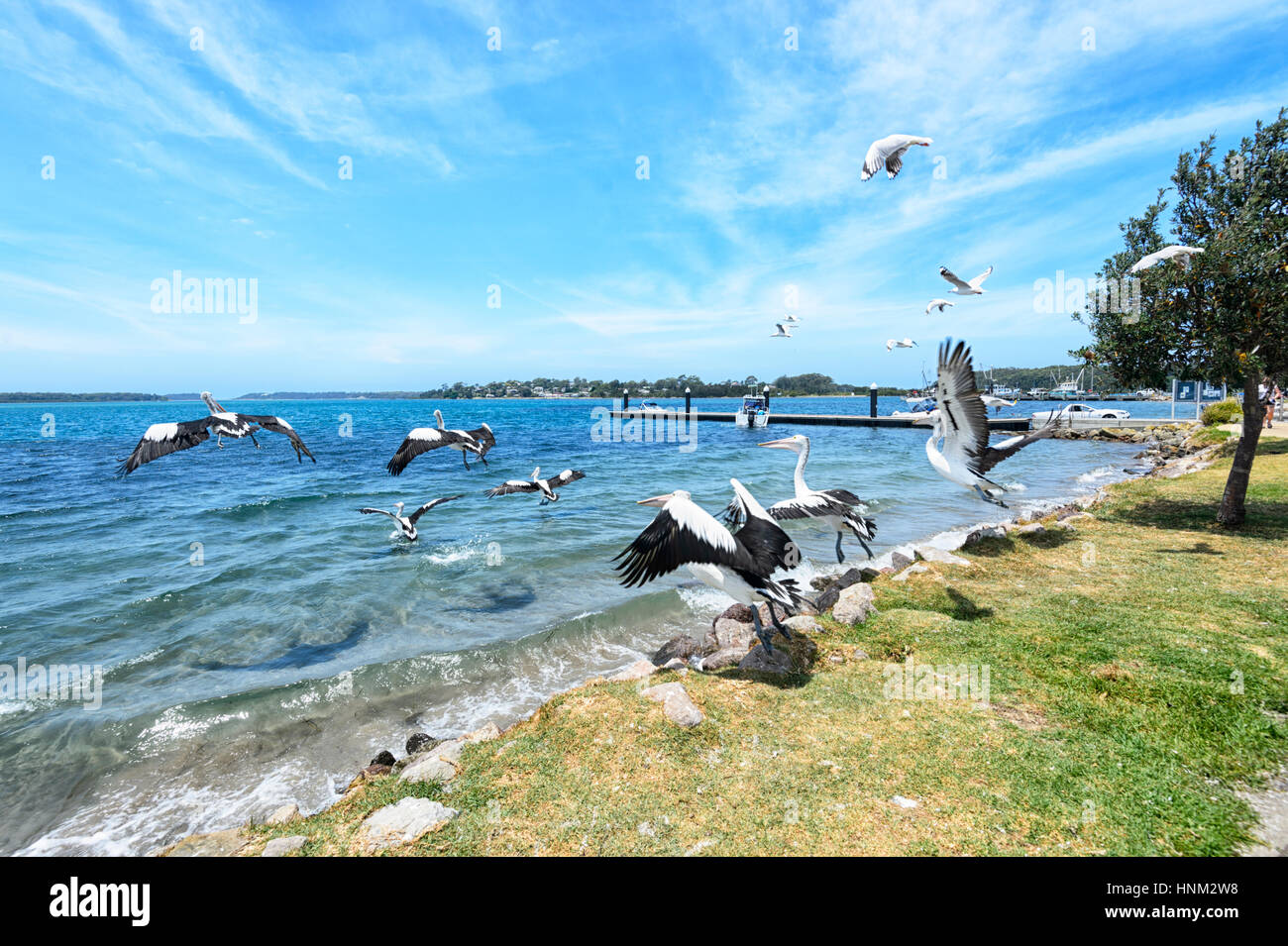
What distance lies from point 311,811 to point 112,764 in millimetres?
2963

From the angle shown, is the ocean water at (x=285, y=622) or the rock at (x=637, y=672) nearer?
the ocean water at (x=285, y=622)

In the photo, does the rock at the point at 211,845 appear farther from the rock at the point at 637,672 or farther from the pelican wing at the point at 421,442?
the pelican wing at the point at 421,442

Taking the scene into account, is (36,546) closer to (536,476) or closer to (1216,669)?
(536,476)

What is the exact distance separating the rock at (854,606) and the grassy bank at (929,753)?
288 mm

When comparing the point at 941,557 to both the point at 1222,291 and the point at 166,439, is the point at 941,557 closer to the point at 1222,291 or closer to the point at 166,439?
the point at 1222,291

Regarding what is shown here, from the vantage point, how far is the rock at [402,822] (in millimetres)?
3636

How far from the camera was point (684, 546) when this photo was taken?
5363mm

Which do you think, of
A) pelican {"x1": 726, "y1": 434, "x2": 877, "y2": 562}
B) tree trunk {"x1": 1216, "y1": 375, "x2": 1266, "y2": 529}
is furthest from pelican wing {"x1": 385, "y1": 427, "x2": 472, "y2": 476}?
tree trunk {"x1": 1216, "y1": 375, "x2": 1266, "y2": 529}

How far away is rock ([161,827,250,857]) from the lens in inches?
153

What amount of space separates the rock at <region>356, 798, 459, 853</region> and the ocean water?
2.23 m
